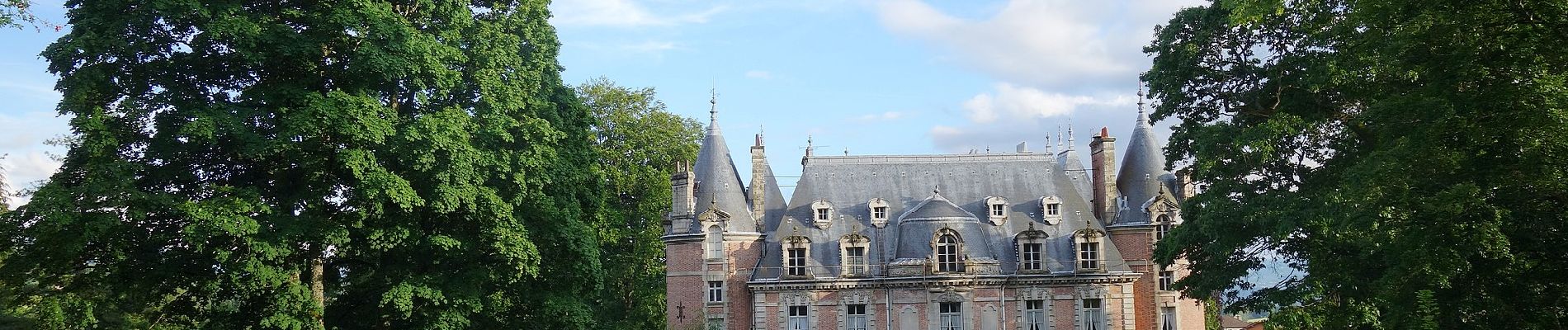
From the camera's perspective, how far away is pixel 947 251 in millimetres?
37438

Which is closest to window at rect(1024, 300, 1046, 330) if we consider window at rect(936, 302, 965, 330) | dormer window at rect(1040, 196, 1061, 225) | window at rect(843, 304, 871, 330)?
window at rect(936, 302, 965, 330)

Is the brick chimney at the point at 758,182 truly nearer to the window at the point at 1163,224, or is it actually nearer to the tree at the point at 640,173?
the tree at the point at 640,173

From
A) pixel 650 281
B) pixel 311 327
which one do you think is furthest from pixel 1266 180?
pixel 650 281

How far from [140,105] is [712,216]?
19.2 meters

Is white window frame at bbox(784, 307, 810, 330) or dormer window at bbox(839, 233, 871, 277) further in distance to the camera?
dormer window at bbox(839, 233, 871, 277)

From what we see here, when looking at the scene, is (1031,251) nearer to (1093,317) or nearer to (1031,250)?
(1031,250)

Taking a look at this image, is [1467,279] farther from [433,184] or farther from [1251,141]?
[433,184]

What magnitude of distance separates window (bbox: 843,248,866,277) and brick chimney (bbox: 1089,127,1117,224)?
7.52 m

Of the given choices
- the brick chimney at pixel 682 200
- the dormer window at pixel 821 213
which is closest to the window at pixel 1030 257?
the dormer window at pixel 821 213

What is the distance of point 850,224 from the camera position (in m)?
38.8

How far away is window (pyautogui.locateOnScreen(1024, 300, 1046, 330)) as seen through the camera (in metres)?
37.4

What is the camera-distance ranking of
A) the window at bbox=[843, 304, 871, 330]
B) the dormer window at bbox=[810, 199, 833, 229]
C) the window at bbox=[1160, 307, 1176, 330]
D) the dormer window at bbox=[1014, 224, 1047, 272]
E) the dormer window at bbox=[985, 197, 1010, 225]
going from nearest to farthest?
1. the window at bbox=[843, 304, 871, 330]
2. the dormer window at bbox=[1014, 224, 1047, 272]
3. the window at bbox=[1160, 307, 1176, 330]
4. the dormer window at bbox=[810, 199, 833, 229]
5. the dormer window at bbox=[985, 197, 1010, 225]

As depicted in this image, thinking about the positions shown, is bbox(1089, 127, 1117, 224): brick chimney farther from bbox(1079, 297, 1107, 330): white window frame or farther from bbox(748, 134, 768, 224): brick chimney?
bbox(748, 134, 768, 224): brick chimney

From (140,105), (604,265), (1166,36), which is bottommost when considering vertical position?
A: (604,265)
